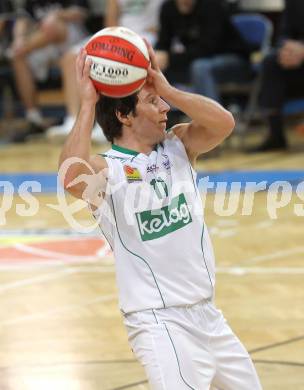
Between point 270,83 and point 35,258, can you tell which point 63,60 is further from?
point 35,258

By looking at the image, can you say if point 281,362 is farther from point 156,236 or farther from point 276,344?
point 156,236

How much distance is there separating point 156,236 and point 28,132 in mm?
9380

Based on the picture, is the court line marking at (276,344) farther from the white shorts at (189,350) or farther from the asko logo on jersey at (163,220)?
the asko logo on jersey at (163,220)

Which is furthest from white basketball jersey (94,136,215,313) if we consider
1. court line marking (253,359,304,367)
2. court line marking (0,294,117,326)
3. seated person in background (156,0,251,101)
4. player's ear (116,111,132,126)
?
seated person in background (156,0,251,101)

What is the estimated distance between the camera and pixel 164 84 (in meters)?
3.50

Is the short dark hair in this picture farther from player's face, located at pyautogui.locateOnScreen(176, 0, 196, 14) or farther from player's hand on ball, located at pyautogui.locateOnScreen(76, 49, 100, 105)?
player's face, located at pyautogui.locateOnScreen(176, 0, 196, 14)

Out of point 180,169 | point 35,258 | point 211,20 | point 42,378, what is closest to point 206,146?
point 180,169

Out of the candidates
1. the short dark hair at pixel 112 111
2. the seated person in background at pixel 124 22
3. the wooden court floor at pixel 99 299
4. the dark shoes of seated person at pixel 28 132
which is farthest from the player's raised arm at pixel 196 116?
the dark shoes of seated person at pixel 28 132

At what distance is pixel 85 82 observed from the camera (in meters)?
3.43

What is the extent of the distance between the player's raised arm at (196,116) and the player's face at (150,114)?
0.04m

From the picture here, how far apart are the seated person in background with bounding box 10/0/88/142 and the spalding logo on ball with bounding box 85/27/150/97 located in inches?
357

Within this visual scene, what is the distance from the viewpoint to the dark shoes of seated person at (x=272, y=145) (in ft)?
34.6

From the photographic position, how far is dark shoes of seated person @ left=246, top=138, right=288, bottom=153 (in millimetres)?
10531

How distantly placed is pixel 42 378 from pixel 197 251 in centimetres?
134
